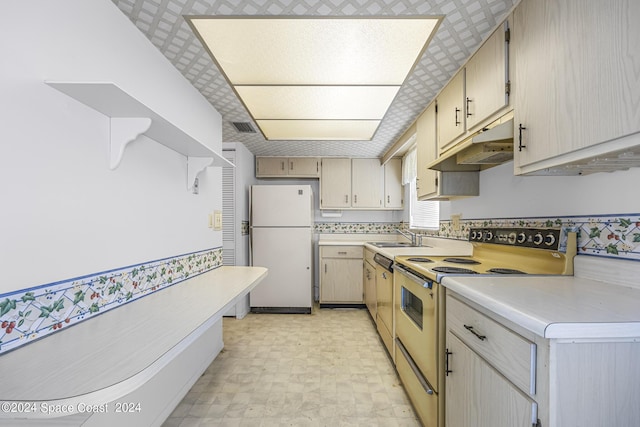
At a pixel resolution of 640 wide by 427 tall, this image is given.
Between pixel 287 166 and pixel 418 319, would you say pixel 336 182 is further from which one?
pixel 418 319

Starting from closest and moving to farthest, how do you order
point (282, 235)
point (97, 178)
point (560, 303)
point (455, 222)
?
point (560, 303)
point (97, 178)
point (455, 222)
point (282, 235)

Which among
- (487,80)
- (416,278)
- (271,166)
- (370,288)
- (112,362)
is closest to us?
(112,362)

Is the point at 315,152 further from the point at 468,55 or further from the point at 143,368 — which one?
the point at 143,368

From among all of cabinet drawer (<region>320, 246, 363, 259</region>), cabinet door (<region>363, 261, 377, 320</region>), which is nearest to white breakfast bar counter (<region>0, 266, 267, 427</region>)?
cabinet door (<region>363, 261, 377, 320</region>)

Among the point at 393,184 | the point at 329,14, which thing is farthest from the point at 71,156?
the point at 393,184

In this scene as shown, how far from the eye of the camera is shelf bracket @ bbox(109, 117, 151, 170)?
1.23m

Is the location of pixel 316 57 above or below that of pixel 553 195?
above

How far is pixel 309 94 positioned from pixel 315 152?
1.76 metres

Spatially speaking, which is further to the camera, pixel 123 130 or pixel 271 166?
pixel 271 166

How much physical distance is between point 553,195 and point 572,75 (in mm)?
685

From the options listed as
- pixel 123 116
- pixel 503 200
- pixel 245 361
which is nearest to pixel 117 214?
pixel 123 116

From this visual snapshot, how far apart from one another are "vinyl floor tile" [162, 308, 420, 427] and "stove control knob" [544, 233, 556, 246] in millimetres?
1247

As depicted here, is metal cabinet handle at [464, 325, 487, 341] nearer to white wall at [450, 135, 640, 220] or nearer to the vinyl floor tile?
white wall at [450, 135, 640, 220]

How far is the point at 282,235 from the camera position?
3.70 m
